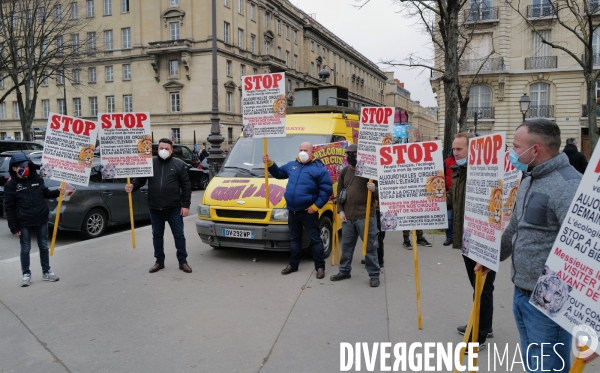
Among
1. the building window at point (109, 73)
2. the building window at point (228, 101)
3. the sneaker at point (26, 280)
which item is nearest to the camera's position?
the sneaker at point (26, 280)

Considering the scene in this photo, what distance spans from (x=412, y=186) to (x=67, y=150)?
17.6ft

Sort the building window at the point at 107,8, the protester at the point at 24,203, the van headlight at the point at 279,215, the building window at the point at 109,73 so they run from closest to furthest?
the protester at the point at 24,203
the van headlight at the point at 279,215
the building window at the point at 107,8
the building window at the point at 109,73

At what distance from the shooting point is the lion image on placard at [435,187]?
198 inches

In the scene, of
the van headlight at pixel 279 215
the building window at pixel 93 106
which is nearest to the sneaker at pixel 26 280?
the van headlight at pixel 279 215

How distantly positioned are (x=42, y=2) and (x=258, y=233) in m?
24.2

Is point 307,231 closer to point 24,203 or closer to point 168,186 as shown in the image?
point 168,186

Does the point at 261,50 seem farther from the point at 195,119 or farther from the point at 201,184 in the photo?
the point at 201,184

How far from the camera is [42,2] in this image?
24.8 m

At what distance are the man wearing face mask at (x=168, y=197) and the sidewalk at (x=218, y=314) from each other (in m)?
0.43

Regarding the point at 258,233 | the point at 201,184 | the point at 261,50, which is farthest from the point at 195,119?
the point at 258,233

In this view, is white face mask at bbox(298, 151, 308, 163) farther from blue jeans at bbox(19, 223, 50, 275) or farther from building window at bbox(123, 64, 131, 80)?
building window at bbox(123, 64, 131, 80)

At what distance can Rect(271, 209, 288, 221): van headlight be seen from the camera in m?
7.19

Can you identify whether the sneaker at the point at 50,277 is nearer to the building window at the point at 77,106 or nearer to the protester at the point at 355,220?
the protester at the point at 355,220

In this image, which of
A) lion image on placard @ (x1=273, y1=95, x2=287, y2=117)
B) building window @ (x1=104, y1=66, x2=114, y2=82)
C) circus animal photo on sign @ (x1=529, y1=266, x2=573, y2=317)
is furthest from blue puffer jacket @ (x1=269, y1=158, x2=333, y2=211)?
building window @ (x1=104, y1=66, x2=114, y2=82)
